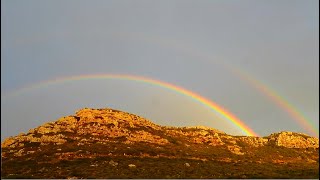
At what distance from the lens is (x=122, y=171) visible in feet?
334

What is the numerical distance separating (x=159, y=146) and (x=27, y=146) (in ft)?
200

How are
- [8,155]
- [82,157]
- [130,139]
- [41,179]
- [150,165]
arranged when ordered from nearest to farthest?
[41,179] < [150,165] < [82,157] < [8,155] < [130,139]

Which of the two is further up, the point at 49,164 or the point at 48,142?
the point at 48,142

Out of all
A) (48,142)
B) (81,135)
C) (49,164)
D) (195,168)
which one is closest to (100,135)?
(81,135)

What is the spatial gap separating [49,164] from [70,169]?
18218mm

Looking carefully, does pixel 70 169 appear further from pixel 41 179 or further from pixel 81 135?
pixel 81 135

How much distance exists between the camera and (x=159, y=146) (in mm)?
178000

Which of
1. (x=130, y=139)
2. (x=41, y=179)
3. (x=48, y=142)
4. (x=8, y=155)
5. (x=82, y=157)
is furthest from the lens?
(x=130, y=139)

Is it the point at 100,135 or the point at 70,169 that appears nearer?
the point at 70,169

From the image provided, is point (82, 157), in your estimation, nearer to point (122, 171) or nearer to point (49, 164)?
point (49, 164)

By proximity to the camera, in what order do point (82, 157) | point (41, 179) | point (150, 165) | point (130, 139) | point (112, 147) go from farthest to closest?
point (130, 139), point (112, 147), point (82, 157), point (150, 165), point (41, 179)

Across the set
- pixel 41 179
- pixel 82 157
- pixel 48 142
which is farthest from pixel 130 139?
pixel 41 179

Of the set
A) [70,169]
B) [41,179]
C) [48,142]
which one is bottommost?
Result: [41,179]

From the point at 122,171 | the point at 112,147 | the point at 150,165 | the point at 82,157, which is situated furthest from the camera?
the point at 112,147
